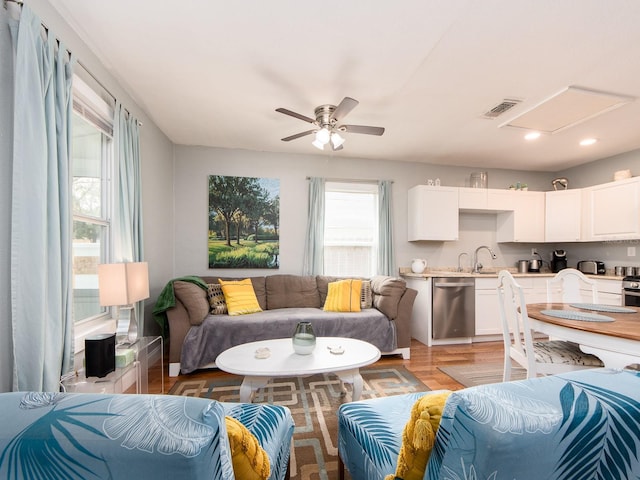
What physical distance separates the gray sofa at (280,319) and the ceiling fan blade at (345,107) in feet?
6.65

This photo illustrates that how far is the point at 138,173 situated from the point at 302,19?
2.01m

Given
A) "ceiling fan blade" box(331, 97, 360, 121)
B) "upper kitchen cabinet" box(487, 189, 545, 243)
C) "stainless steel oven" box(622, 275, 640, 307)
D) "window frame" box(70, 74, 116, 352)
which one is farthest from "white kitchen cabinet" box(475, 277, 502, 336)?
"window frame" box(70, 74, 116, 352)

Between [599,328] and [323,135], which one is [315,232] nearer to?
[323,135]

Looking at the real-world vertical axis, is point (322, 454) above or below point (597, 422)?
below

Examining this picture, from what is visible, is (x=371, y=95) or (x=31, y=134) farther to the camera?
(x=371, y=95)

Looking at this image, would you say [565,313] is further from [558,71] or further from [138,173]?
[138,173]

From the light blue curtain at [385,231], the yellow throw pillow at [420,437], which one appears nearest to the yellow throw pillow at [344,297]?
the light blue curtain at [385,231]

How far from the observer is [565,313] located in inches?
81.3

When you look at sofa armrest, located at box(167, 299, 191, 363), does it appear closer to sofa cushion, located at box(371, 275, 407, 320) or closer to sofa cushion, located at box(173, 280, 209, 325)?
sofa cushion, located at box(173, 280, 209, 325)

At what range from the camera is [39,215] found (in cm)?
157

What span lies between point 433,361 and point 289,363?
2068 millimetres

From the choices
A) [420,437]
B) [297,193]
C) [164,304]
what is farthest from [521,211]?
[164,304]

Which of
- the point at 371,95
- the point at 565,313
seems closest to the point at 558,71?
the point at 371,95

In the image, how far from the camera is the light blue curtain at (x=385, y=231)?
4457 mm
